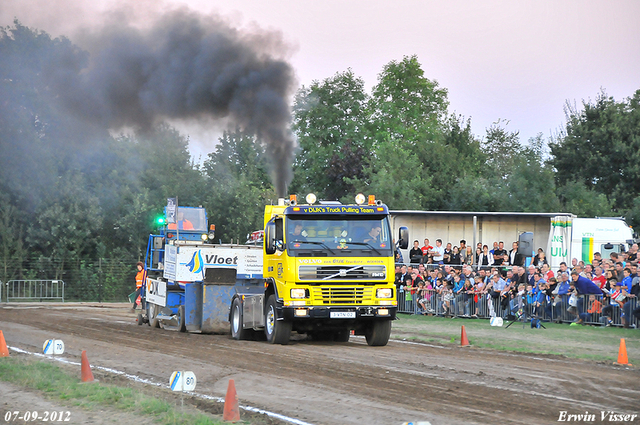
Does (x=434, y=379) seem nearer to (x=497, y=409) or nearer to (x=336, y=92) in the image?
(x=497, y=409)

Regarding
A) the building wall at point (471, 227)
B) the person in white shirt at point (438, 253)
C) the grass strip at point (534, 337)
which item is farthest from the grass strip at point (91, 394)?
the building wall at point (471, 227)

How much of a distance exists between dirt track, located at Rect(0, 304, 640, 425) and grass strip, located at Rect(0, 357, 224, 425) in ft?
3.41

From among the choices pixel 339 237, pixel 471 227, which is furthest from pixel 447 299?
pixel 339 237

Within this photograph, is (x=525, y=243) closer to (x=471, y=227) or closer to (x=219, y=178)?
(x=471, y=227)

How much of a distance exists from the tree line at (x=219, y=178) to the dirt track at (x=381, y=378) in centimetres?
2580

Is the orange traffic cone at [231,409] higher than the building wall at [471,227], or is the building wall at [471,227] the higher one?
the building wall at [471,227]

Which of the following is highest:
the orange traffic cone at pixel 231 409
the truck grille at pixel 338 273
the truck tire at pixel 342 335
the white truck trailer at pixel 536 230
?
the white truck trailer at pixel 536 230

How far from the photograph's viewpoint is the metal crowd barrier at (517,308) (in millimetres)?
21750

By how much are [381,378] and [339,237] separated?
5.70 m

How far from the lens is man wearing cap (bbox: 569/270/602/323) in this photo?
72.5 ft

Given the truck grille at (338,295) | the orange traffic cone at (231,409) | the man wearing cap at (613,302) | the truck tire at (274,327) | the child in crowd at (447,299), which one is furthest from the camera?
the child in crowd at (447,299)

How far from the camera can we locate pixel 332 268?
17.1m

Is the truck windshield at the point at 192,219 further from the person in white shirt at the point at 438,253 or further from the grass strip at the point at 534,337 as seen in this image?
the grass strip at the point at 534,337

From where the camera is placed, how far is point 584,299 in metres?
22.6
